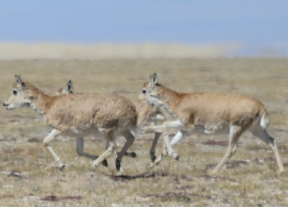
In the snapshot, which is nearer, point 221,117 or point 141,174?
point 141,174

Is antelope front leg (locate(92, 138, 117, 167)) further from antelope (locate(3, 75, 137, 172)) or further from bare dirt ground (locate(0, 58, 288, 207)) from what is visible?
bare dirt ground (locate(0, 58, 288, 207))

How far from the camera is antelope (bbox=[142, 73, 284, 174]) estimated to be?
19078 mm

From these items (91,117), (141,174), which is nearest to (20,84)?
(91,117)

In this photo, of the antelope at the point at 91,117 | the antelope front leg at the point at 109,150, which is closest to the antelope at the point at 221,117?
the antelope at the point at 91,117

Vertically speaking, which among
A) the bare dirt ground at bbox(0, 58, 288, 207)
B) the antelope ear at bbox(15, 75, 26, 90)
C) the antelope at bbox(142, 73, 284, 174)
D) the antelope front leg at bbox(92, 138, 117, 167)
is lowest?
the bare dirt ground at bbox(0, 58, 288, 207)

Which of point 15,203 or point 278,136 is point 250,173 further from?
point 278,136

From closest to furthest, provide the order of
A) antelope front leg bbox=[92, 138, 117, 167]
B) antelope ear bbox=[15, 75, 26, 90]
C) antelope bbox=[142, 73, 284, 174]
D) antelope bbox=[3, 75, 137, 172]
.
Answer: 1. antelope bbox=[3, 75, 137, 172]
2. antelope front leg bbox=[92, 138, 117, 167]
3. antelope bbox=[142, 73, 284, 174]
4. antelope ear bbox=[15, 75, 26, 90]

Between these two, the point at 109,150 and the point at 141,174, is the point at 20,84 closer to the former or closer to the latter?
the point at 109,150

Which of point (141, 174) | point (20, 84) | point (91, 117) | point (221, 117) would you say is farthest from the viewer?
point (20, 84)

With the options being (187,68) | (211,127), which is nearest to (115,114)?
(211,127)

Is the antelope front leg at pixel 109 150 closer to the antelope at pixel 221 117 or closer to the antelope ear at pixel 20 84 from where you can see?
the antelope at pixel 221 117

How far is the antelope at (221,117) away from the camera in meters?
19.1

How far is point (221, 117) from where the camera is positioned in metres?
19.2

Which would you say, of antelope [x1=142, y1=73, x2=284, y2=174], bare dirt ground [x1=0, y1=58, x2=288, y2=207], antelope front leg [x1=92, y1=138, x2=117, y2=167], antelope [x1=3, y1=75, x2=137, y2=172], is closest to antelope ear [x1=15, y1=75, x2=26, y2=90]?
antelope [x1=3, y1=75, x2=137, y2=172]
